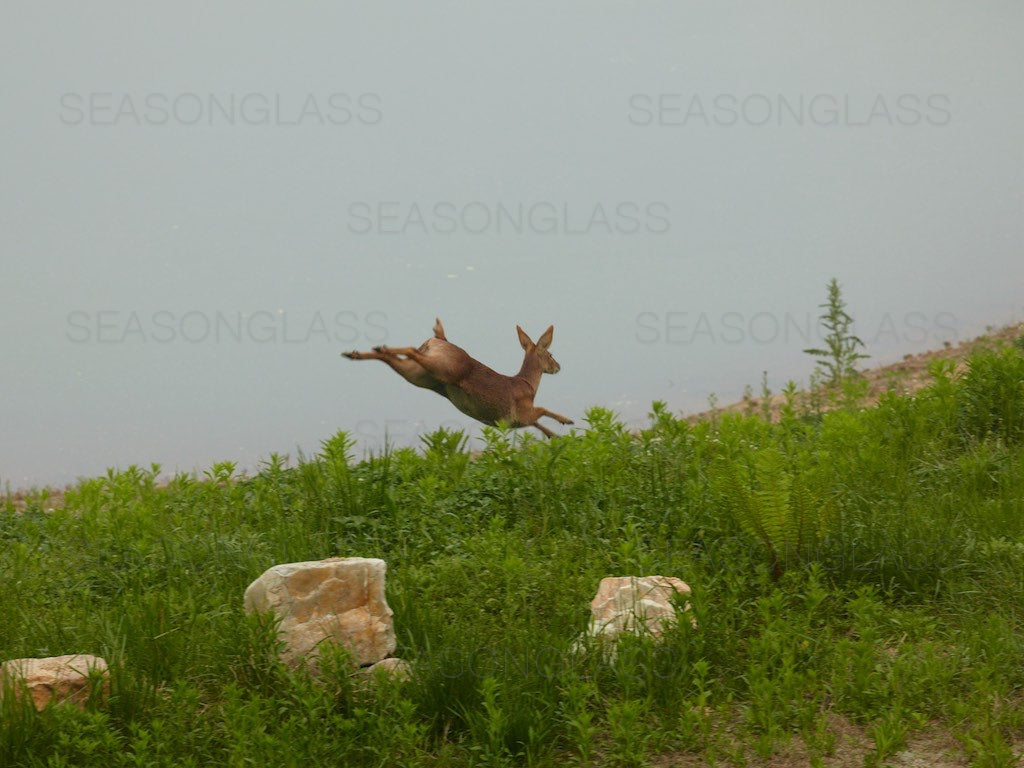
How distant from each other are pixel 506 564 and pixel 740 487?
1.35 metres

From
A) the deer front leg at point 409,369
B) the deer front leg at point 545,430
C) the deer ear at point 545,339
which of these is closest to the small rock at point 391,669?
the deer front leg at point 545,430

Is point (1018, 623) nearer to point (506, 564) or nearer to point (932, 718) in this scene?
point (932, 718)

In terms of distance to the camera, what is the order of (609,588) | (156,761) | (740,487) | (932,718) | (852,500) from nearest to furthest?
1. (156,761)
2. (932,718)
3. (609,588)
4. (740,487)
5. (852,500)

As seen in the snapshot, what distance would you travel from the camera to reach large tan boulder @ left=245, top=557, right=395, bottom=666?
5543 millimetres

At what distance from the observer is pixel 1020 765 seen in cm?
497

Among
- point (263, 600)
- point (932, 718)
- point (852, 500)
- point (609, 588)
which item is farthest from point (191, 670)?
point (852, 500)

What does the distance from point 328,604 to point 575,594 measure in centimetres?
138

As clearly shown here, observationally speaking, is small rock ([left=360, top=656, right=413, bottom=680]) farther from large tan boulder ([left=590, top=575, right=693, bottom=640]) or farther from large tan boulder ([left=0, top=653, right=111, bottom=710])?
large tan boulder ([left=0, top=653, right=111, bottom=710])

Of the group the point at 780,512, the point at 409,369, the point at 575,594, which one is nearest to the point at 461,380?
the point at 409,369

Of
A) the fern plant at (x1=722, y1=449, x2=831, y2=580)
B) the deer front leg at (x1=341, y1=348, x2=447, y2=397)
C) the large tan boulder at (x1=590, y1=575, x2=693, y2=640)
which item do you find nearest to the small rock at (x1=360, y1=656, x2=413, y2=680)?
the large tan boulder at (x1=590, y1=575, x2=693, y2=640)

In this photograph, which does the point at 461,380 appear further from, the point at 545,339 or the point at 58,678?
the point at 58,678

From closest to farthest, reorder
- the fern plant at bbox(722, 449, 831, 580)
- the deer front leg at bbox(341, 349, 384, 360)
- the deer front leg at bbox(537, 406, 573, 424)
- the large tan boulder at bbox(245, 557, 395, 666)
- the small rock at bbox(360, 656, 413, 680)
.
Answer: the small rock at bbox(360, 656, 413, 680) → the large tan boulder at bbox(245, 557, 395, 666) → the fern plant at bbox(722, 449, 831, 580) → the deer front leg at bbox(341, 349, 384, 360) → the deer front leg at bbox(537, 406, 573, 424)

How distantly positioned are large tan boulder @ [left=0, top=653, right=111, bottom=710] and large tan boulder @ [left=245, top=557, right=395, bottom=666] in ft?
2.54

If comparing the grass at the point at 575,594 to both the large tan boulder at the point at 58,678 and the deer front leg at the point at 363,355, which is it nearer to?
the large tan boulder at the point at 58,678
